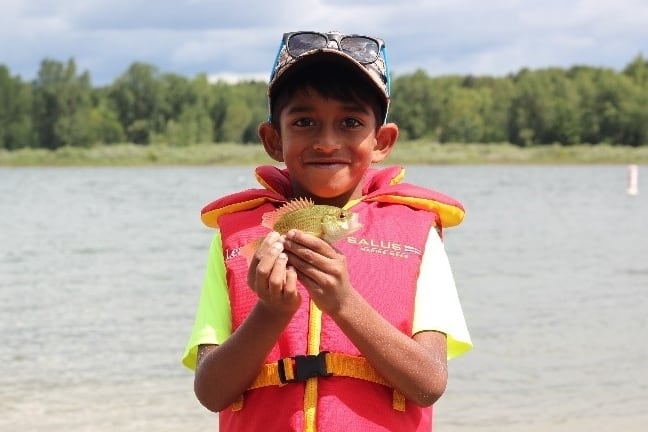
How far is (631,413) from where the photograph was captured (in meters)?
8.54

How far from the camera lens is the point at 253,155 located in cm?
7938

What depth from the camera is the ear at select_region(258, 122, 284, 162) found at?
3385mm

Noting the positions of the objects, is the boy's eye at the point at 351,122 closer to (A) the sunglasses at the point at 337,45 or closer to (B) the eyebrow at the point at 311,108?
(B) the eyebrow at the point at 311,108

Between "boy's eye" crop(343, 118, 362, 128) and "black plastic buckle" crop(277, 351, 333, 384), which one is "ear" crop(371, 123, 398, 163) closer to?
"boy's eye" crop(343, 118, 362, 128)

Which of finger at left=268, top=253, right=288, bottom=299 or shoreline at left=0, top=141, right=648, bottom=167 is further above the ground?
finger at left=268, top=253, right=288, bottom=299

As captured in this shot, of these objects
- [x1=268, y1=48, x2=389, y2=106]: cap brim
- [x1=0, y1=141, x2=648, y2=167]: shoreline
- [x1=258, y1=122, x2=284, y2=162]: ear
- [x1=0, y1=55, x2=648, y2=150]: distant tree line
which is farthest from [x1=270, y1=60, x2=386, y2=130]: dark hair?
[x1=0, y1=55, x2=648, y2=150]: distant tree line

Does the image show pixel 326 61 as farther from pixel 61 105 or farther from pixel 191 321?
pixel 61 105

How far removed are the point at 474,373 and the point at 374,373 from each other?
6827mm

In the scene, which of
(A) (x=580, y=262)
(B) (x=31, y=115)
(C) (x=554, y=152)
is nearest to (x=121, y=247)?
(A) (x=580, y=262)

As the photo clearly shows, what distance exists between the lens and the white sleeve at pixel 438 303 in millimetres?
3236

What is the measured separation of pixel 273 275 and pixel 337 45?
0.92 metres

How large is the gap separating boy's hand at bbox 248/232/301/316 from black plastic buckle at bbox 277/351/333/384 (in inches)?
18.6

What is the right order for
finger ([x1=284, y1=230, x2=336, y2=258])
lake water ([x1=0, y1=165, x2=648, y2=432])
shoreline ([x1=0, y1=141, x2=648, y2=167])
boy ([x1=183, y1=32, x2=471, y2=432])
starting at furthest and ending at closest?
1. shoreline ([x1=0, y1=141, x2=648, y2=167])
2. lake water ([x1=0, y1=165, x2=648, y2=432])
3. boy ([x1=183, y1=32, x2=471, y2=432])
4. finger ([x1=284, y1=230, x2=336, y2=258])

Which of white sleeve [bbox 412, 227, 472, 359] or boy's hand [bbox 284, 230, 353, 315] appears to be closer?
boy's hand [bbox 284, 230, 353, 315]
